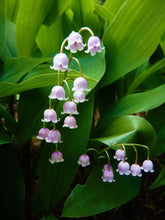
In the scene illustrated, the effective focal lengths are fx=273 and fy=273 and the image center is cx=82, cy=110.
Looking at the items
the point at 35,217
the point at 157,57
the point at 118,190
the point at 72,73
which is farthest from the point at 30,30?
the point at 35,217

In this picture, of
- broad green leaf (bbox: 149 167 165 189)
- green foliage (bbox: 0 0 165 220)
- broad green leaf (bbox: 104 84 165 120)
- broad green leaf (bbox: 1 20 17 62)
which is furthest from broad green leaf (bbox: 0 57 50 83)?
broad green leaf (bbox: 149 167 165 189)

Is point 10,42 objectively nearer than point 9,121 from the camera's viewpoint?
No

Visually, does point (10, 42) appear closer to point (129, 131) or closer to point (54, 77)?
point (54, 77)

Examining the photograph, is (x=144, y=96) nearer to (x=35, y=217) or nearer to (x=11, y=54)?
(x=11, y=54)

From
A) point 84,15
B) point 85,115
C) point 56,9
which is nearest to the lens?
point 85,115

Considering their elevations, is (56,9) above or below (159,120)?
above

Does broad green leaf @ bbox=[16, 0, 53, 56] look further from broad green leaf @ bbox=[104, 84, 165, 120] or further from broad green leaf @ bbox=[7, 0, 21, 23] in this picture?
broad green leaf @ bbox=[104, 84, 165, 120]

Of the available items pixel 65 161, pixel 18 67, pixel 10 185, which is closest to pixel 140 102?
pixel 65 161
